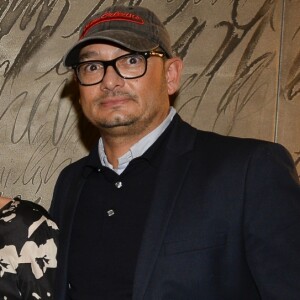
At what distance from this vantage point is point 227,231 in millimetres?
1139

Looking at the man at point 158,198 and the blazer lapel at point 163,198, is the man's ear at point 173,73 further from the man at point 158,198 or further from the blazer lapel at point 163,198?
the blazer lapel at point 163,198

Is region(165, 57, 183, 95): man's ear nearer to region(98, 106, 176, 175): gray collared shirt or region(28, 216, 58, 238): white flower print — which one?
region(98, 106, 176, 175): gray collared shirt

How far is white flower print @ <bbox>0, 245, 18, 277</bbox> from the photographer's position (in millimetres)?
1247

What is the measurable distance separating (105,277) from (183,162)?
30 cm

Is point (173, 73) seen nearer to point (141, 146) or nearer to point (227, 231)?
point (141, 146)

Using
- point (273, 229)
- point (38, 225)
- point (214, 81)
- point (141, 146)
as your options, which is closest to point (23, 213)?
point (38, 225)

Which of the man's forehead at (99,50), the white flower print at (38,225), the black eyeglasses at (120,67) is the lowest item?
the white flower print at (38,225)

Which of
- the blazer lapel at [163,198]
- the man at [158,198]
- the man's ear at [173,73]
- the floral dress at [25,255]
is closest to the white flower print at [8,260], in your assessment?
the floral dress at [25,255]

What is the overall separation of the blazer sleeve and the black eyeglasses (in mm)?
372

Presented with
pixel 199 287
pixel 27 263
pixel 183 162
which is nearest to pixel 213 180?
pixel 183 162

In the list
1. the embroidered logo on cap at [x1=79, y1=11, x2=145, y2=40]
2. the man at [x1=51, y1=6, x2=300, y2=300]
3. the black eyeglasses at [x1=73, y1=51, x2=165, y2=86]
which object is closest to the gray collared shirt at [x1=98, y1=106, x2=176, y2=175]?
the man at [x1=51, y1=6, x2=300, y2=300]

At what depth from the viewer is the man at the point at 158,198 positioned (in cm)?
111

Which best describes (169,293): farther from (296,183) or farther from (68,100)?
(68,100)

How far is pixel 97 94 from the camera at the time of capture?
1314 millimetres
